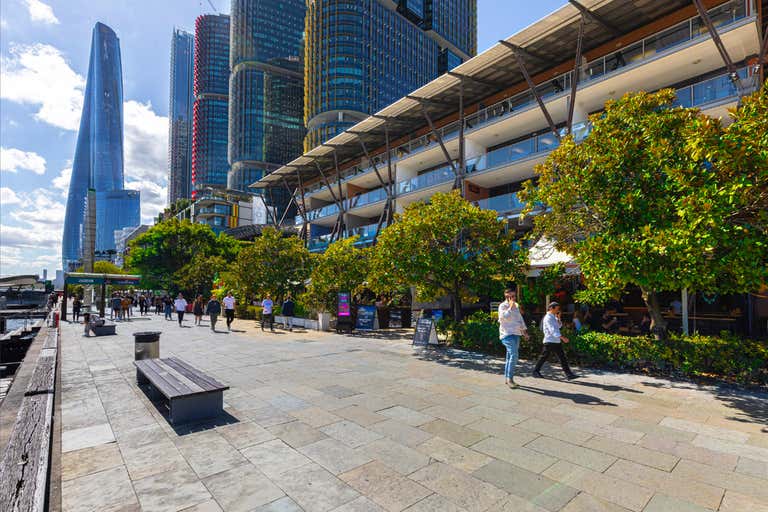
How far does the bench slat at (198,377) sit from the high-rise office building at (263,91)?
114045mm

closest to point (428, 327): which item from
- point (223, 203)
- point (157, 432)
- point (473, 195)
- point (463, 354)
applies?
point (463, 354)

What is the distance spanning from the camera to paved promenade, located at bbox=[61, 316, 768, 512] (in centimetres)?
339

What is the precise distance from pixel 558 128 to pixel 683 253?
650 inches

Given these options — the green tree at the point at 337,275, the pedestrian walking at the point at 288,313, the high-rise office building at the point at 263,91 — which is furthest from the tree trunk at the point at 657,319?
the high-rise office building at the point at 263,91

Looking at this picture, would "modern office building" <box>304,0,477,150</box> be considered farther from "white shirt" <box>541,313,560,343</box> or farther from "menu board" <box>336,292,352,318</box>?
"white shirt" <box>541,313,560,343</box>

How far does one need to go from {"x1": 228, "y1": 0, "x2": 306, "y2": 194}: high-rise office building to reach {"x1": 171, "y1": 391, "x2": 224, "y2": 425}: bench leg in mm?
115696

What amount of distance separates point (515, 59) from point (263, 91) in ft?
377

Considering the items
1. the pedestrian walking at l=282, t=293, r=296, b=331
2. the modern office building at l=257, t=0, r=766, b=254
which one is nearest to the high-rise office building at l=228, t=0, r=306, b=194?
the modern office building at l=257, t=0, r=766, b=254

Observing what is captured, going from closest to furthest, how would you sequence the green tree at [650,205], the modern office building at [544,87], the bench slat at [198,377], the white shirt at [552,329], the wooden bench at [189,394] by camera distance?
the wooden bench at [189,394] < the bench slat at [198,377] < the green tree at [650,205] < the white shirt at [552,329] < the modern office building at [544,87]

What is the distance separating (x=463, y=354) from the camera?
433 inches

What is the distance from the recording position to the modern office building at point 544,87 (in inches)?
569

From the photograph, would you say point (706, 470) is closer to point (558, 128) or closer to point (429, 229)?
point (429, 229)

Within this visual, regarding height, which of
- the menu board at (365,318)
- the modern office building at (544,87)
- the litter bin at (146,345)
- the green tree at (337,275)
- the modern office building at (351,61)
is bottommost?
the menu board at (365,318)

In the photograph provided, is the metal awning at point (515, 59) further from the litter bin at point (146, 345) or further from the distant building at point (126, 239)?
the distant building at point (126, 239)
